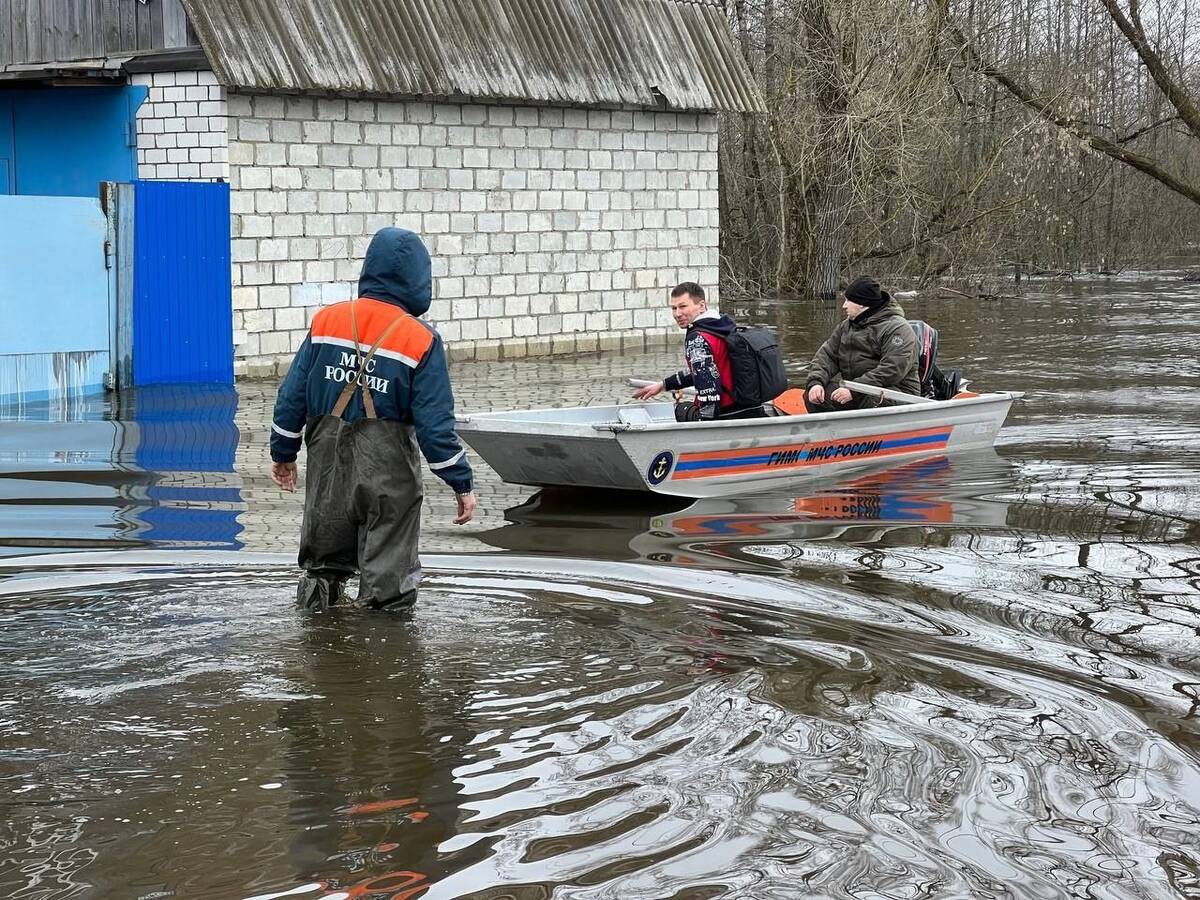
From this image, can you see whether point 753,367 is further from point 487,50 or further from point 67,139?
point 67,139

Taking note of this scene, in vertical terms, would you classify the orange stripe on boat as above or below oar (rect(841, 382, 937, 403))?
below

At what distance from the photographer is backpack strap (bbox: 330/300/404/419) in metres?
6.46

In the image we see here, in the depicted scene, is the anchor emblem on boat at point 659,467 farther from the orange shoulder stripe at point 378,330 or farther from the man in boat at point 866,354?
the orange shoulder stripe at point 378,330

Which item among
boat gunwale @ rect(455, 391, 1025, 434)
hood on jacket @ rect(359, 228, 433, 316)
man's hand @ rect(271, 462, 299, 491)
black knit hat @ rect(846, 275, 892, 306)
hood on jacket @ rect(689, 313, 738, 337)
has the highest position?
black knit hat @ rect(846, 275, 892, 306)

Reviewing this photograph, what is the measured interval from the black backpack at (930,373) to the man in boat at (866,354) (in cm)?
21

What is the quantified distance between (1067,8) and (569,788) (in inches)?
1434

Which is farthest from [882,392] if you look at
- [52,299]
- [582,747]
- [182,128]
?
[182,128]

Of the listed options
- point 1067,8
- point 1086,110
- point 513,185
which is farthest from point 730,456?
point 1067,8

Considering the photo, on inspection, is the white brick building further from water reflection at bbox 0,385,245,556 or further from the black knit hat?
the black knit hat

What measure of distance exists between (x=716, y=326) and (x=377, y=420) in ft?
13.6

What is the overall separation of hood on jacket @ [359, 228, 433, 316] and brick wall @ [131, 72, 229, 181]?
1036cm

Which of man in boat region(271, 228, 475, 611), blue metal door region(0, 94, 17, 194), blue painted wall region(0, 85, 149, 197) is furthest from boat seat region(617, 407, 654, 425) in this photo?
blue metal door region(0, 94, 17, 194)

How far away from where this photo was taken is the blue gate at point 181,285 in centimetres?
1552

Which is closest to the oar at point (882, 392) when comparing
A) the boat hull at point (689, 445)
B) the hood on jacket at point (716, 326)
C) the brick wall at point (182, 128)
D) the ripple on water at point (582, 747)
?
the boat hull at point (689, 445)
